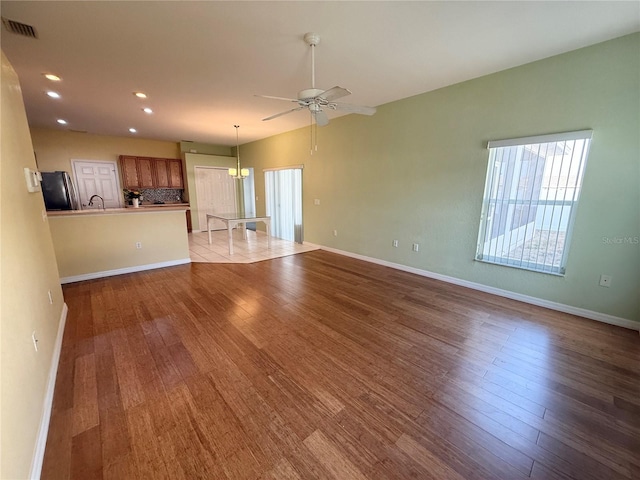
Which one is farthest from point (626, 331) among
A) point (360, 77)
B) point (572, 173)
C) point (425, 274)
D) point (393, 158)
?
point (360, 77)

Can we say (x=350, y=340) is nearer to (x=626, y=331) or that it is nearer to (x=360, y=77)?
(x=626, y=331)

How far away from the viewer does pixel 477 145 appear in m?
3.27

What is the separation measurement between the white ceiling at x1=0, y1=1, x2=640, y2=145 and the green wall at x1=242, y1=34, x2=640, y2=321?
0.28 meters

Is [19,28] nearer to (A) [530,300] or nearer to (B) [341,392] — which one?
(B) [341,392]

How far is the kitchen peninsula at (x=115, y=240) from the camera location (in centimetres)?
359

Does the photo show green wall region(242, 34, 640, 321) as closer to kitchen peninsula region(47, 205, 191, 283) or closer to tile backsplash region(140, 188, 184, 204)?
kitchen peninsula region(47, 205, 191, 283)

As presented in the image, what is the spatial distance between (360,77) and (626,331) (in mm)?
3893

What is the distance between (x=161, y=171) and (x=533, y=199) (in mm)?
8407

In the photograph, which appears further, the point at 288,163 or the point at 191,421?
the point at 288,163

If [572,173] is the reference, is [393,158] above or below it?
above

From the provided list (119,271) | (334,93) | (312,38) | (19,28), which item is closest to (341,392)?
(334,93)

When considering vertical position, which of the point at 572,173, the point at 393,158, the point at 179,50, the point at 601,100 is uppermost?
the point at 179,50

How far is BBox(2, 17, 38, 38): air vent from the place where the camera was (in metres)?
2.07

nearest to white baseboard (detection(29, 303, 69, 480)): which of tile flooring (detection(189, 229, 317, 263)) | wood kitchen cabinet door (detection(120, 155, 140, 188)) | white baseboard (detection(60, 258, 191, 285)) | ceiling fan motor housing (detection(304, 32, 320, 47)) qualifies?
white baseboard (detection(60, 258, 191, 285))
